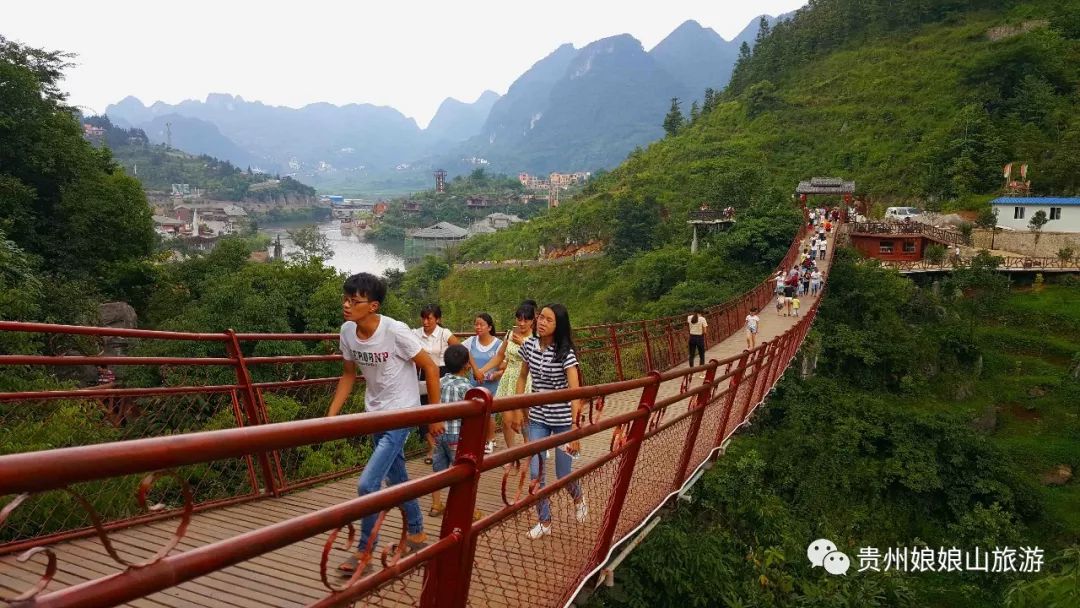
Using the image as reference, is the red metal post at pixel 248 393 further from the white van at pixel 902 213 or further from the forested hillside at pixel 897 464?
the white van at pixel 902 213

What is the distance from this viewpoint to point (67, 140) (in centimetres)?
1548

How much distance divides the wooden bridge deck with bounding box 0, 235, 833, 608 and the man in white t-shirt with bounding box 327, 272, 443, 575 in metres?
0.27

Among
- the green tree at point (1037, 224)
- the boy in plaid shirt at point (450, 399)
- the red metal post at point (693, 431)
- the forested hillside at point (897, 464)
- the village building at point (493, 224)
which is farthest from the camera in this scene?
the village building at point (493, 224)

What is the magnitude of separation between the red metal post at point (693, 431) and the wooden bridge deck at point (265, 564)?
1.18m

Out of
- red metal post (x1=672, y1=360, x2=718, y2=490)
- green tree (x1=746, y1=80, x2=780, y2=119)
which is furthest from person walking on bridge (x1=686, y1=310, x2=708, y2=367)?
green tree (x1=746, y1=80, x2=780, y2=119)

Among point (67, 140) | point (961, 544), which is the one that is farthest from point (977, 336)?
point (67, 140)

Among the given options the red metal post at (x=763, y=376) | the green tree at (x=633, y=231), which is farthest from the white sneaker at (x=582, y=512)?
the green tree at (x=633, y=231)

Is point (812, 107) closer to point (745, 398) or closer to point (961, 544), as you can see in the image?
point (961, 544)

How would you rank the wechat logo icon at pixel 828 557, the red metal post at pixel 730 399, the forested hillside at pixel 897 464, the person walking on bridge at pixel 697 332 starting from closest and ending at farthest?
the red metal post at pixel 730 399
the forested hillside at pixel 897 464
the person walking on bridge at pixel 697 332
the wechat logo icon at pixel 828 557

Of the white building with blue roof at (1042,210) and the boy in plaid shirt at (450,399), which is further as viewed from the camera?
the white building with blue roof at (1042,210)

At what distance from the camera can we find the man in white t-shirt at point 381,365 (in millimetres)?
2576

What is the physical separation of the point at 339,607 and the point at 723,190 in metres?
28.7

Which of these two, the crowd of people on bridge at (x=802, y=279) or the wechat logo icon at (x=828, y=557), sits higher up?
the crowd of people on bridge at (x=802, y=279)

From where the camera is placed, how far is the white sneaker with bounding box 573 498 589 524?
265 cm
